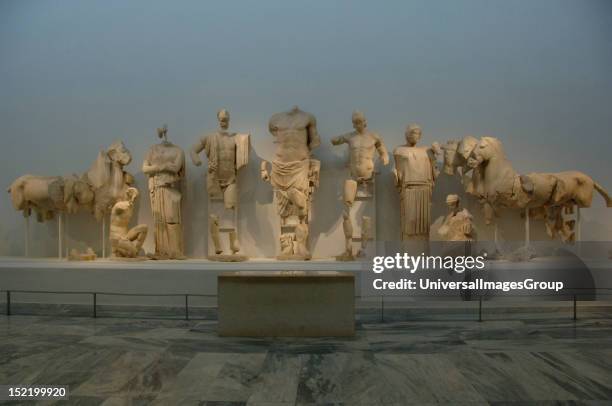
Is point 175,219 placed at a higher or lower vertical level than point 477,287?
higher

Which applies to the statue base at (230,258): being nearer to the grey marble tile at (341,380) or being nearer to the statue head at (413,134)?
the statue head at (413,134)

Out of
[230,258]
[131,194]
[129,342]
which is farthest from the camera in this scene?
[131,194]

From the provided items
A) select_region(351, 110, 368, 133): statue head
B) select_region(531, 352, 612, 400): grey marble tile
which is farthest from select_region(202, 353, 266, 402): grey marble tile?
select_region(351, 110, 368, 133): statue head

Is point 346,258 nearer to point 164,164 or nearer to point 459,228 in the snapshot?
point 459,228

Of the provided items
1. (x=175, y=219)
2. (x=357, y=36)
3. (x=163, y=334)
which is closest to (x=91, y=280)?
(x=175, y=219)

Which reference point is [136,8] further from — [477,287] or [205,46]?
[477,287]

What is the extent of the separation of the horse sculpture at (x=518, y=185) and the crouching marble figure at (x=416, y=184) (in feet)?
1.99

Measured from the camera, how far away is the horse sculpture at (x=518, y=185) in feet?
25.0

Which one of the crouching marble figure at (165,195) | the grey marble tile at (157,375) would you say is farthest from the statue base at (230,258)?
the grey marble tile at (157,375)

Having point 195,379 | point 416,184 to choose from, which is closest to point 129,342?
point 195,379

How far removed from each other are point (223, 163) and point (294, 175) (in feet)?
3.74

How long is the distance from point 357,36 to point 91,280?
5723 millimetres

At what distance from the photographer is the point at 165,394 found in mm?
3420

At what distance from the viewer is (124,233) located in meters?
8.09
